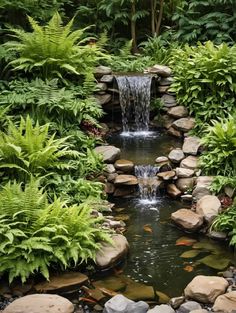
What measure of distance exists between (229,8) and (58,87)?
560cm

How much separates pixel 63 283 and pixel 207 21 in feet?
27.9

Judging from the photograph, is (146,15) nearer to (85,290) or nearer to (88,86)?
(88,86)

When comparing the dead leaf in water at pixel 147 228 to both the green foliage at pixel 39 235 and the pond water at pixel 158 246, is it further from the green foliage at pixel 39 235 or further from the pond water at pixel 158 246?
the green foliage at pixel 39 235

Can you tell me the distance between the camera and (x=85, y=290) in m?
5.50

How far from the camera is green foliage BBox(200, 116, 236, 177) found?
7715mm

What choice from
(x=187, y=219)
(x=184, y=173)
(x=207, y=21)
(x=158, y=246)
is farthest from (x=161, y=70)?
(x=158, y=246)

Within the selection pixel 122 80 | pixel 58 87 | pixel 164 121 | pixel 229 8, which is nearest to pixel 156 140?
pixel 164 121

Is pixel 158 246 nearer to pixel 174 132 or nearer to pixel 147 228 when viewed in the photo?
pixel 147 228

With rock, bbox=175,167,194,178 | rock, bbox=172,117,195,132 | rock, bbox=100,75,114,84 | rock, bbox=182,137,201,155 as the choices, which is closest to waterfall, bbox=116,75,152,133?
rock, bbox=100,75,114,84

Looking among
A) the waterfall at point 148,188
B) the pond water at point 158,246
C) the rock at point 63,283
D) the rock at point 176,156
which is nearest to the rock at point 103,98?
the pond water at point 158,246

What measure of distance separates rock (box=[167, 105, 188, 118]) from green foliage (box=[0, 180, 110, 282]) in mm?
4477

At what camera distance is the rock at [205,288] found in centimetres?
528

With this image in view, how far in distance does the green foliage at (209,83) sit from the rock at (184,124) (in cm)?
17

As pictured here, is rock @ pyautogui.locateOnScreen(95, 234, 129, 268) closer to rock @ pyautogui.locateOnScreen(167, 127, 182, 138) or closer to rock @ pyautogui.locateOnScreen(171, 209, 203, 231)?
rock @ pyautogui.locateOnScreen(171, 209, 203, 231)
